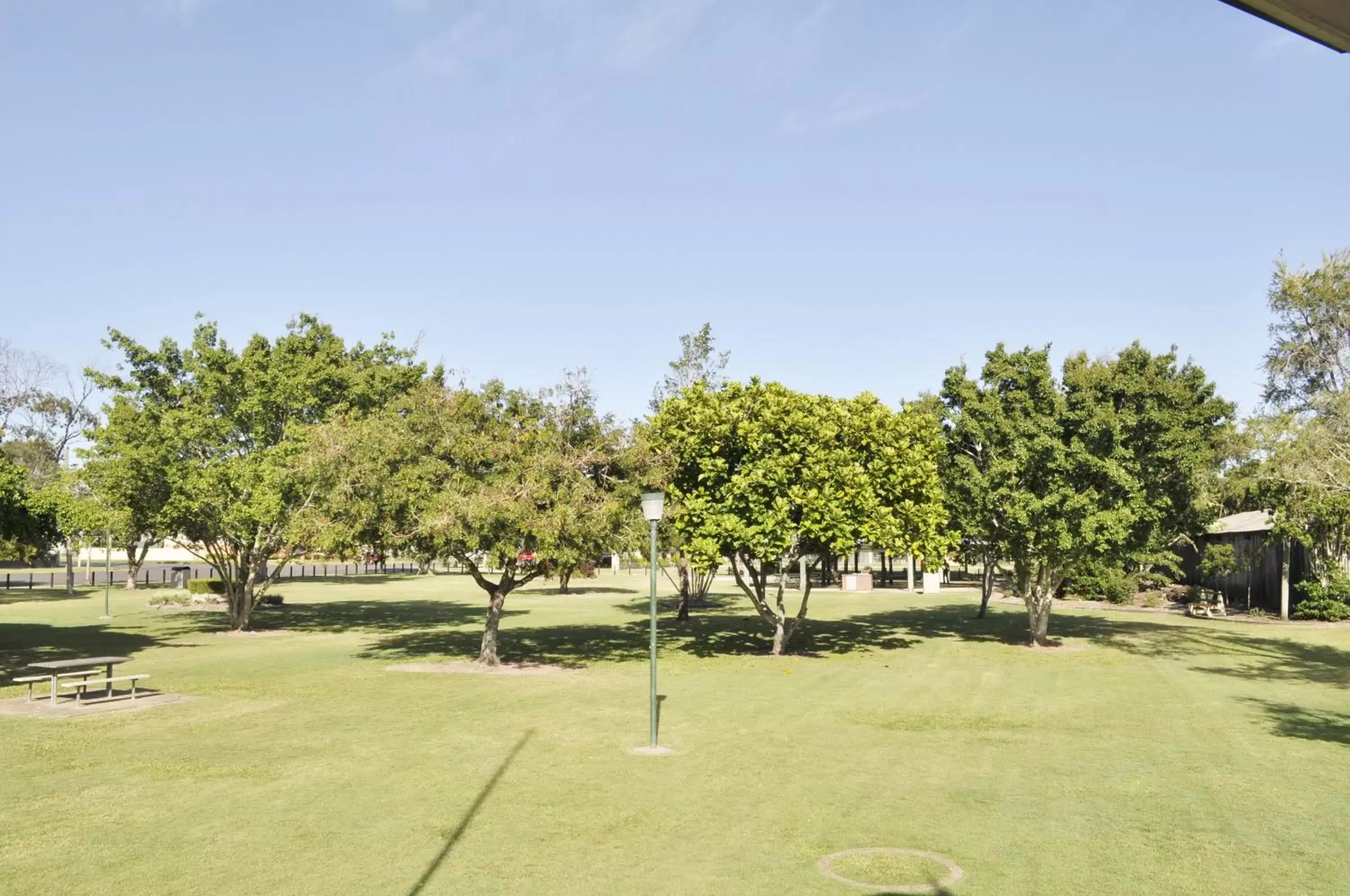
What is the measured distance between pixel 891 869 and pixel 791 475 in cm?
1726

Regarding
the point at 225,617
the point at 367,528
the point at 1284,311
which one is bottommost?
the point at 225,617

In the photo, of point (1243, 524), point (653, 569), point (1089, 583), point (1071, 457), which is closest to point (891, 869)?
point (653, 569)

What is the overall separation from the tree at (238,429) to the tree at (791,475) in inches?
487

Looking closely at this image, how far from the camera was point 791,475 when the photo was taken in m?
26.3

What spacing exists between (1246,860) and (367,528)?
19680 millimetres

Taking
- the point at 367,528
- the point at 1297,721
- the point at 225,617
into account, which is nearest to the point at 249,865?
the point at 367,528

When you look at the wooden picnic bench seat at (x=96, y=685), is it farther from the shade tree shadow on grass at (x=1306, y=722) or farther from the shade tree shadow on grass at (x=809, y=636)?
the shade tree shadow on grass at (x=1306, y=722)

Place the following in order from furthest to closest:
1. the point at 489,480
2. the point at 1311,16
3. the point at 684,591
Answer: the point at 684,591 → the point at 489,480 → the point at 1311,16

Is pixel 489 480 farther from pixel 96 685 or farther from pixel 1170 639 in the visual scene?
pixel 1170 639

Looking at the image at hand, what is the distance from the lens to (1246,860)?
9.77 m

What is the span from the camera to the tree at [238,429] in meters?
33.1

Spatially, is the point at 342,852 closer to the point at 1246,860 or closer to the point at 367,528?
the point at 1246,860

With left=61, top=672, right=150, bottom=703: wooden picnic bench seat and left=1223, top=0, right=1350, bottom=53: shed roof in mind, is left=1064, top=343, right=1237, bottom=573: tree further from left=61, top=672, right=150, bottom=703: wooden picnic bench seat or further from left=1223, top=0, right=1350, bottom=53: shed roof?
left=1223, top=0, right=1350, bottom=53: shed roof

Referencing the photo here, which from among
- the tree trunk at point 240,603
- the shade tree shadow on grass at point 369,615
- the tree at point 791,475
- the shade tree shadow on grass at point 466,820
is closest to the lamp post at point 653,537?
the shade tree shadow on grass at point 466,820
